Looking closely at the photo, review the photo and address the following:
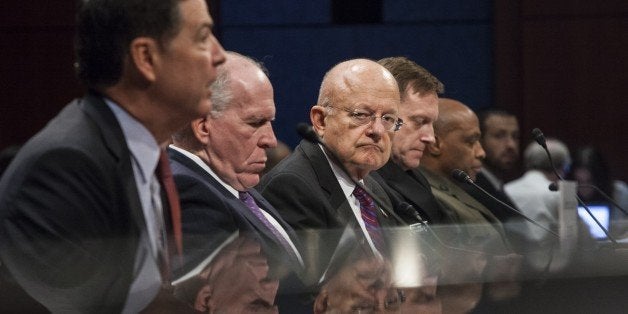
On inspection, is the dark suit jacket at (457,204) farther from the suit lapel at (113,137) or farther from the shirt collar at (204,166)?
the suit lapel at (113,137)

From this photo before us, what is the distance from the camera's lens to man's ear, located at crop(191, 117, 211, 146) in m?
1.69

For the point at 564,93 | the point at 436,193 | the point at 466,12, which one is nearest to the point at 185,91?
the point at 436,193

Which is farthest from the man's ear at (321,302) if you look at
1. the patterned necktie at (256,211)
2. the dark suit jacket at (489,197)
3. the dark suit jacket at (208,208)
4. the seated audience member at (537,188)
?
the seated audience member at (537,188)

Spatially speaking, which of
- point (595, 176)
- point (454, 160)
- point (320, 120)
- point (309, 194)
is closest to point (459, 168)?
point (454, 160)

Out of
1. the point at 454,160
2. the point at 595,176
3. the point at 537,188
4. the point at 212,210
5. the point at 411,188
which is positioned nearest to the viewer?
the point at 212,210

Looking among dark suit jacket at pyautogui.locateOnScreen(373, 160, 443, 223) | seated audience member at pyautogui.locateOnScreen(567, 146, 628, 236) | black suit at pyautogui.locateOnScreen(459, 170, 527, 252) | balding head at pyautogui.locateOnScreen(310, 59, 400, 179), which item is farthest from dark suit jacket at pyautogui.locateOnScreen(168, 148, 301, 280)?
seated audience member at pyautogui.locateOnScreen(567, 146, 628, 236)

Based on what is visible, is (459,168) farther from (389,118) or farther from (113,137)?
(113,137)

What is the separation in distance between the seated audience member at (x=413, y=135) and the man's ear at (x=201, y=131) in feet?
2.19

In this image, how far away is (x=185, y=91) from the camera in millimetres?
998

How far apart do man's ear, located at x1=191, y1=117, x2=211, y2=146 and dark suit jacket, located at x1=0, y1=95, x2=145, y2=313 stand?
0.65m

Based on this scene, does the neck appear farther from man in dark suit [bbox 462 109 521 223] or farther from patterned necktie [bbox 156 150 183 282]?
man in dark suit [bbox 462 109 521 223]

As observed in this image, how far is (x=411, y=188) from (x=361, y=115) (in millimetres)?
309

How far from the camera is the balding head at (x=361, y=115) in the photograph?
6.72ft

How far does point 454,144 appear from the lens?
8.93 ft
